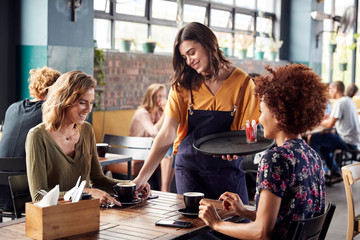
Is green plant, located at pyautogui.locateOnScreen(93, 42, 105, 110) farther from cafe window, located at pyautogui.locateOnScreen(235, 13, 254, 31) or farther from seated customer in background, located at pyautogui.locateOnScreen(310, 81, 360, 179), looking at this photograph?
cafe window, located at pyautogui.locateOnScreen(235, 13, 254, 31)

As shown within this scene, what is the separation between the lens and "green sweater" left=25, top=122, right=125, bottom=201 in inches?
89.7

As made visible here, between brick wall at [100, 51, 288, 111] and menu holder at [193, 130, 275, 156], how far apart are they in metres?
3.62

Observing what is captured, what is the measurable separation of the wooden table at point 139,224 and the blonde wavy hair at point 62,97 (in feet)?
1.91

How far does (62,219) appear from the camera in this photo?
1747mm

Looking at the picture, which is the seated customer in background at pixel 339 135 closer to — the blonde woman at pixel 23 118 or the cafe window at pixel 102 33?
the cafe window at pixel 102 33

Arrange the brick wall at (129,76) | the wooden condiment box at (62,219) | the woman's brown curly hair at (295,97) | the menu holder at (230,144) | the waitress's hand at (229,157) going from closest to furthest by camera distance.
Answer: the wooden condiment box at (62,219)
the woman's brown curly hair at (295,97)
the menu holder at (230,144)
the waitress's hand at (229,157)
the brick wall at (129,76)

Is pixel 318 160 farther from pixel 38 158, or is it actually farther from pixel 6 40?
pixel 6 40

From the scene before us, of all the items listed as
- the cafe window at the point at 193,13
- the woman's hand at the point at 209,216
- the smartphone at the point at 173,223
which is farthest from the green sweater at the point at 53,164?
the cafe window at the point at 193,13

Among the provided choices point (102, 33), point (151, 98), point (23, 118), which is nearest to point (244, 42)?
point (102, 33)

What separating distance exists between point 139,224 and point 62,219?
12.2 inches

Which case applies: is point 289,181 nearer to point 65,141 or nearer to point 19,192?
point 65,141

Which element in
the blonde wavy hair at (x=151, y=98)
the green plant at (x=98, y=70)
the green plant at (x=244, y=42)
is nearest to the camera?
the blonde wavy hair at (x=151, y=98)

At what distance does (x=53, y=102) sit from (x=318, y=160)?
4.21ft

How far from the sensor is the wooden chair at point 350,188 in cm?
292
